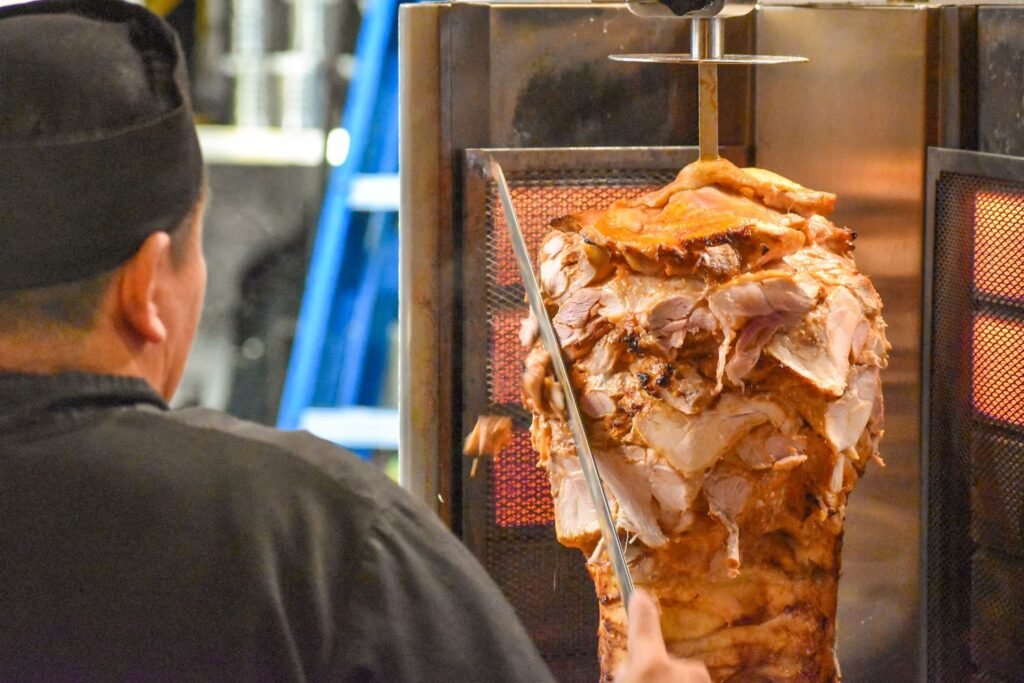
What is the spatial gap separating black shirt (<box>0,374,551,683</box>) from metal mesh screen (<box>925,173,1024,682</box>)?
1.05 meters

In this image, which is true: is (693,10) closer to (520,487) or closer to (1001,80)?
(1001,80)

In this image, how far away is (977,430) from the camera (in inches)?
73.9

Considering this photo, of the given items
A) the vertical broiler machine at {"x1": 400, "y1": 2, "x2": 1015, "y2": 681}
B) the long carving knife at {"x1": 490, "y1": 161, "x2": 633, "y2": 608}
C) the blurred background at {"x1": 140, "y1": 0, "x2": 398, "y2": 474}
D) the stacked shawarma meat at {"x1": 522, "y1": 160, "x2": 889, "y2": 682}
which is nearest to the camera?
the long carving knife at {"x1": 490, "y1": 161, "x2": 633, "y2": 608}

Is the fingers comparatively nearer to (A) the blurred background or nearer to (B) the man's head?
(B) the man's head

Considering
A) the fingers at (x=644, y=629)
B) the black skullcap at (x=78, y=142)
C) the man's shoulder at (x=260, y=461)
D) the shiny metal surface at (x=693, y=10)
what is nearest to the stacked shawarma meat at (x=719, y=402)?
the shiny metal surface at (x=693, y=10)

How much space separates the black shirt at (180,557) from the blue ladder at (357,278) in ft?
5.71

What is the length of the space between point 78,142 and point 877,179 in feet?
4.25

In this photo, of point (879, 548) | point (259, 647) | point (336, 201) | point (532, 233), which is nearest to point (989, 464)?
point (879, 548)

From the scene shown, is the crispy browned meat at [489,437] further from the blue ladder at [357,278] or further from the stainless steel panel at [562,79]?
the blue ladder at [357,278]

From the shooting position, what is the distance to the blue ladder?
283 cm

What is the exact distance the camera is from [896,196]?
1965mm

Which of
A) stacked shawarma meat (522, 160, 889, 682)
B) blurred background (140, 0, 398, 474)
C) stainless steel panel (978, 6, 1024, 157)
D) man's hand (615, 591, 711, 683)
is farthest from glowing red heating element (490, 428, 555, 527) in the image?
man's hand (615, 591, 711, 683)

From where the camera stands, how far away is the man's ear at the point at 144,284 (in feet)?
3.67

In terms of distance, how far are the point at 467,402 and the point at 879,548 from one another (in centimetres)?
70
